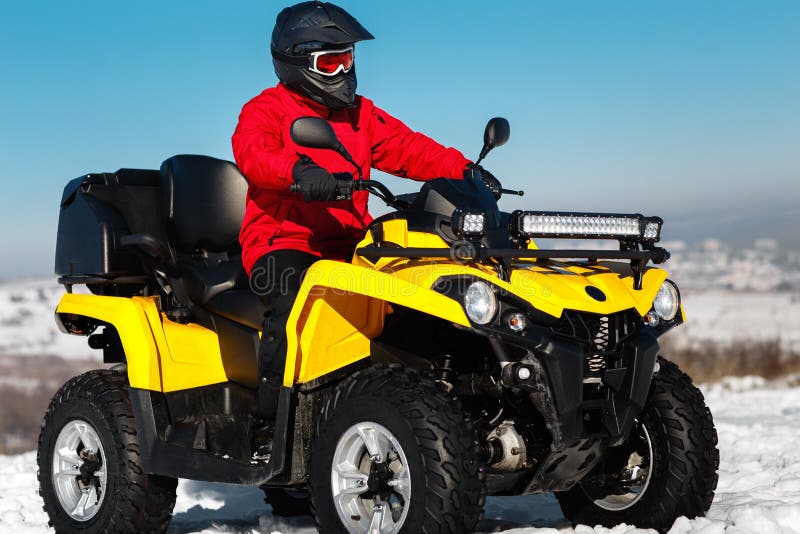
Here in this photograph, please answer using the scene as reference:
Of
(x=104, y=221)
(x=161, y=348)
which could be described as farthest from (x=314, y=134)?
(x=104, y=221)

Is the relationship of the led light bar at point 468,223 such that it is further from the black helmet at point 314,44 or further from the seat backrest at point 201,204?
the seat backrest at point 201,204

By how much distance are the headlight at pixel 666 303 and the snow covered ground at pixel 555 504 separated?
0.94m

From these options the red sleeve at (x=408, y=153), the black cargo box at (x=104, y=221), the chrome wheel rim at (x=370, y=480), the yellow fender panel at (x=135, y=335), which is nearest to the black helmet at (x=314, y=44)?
the red sleeve at (x=408, y=153)

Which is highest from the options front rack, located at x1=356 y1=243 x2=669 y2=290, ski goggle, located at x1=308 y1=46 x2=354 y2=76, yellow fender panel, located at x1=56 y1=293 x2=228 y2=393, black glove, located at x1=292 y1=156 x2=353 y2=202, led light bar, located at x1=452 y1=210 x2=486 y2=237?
ski goggle, located at x1=308 y1=46 x2=354 y2=76

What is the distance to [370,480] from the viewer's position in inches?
176

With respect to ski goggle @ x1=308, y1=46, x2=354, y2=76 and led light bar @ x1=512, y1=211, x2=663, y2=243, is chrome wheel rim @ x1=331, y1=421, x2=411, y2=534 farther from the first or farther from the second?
ski goggle @ x1=308, y1=46, x2=354, y2=76

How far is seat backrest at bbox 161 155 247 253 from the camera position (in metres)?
6.19

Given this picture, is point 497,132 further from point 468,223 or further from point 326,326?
point 326,326

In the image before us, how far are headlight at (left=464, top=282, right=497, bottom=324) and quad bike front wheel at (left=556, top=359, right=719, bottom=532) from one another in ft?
4.13

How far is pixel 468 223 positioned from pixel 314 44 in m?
1.38

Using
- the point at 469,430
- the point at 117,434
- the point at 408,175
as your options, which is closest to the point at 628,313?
the point at 469,430

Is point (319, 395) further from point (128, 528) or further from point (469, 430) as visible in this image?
point (128, 528)

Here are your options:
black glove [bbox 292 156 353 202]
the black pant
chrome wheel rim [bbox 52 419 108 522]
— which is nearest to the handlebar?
black glove [bbox 292 156 353 202]

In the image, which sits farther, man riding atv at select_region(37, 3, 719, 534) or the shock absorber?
the shock absorber
